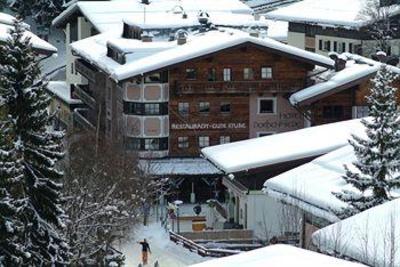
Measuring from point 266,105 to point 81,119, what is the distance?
10.8 m

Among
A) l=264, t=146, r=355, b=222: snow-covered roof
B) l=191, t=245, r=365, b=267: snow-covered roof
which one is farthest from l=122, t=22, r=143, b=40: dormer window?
l=191, t=245, r=365, b=267: snow-covered roof

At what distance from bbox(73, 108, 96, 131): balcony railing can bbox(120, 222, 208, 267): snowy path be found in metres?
14.3

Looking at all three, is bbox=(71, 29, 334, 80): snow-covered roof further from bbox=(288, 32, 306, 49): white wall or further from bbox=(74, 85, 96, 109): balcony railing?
bbox=(288, 32, 306, 49): white wall

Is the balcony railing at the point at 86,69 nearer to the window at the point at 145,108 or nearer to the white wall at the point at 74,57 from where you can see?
the white wall at the point at 74,57

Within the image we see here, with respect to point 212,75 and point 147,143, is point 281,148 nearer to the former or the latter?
point 212,75

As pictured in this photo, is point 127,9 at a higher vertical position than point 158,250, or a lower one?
higher

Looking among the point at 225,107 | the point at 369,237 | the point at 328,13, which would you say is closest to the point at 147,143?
the point at 225,107

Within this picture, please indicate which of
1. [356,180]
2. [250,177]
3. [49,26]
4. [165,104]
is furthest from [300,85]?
[49,26]

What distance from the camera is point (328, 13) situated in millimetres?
62344

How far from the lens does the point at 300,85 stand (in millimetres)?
47281

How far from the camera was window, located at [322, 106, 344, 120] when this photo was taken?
4691 centimetres

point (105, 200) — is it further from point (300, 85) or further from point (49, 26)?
point (49, 26)

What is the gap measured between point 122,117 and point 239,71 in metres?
4.87

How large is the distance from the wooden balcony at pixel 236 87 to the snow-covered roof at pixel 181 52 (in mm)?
1185
